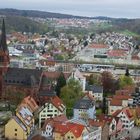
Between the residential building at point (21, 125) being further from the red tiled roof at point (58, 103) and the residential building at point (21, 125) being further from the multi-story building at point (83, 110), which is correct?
the multi-story building at point (83, 110)

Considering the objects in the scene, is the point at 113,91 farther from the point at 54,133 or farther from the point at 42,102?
the point at 54,133

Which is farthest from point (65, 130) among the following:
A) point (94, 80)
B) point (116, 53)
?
→ point (116, 53)

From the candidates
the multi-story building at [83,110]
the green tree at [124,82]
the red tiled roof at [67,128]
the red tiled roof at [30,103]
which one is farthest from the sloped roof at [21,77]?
the red tiled roof at [67,128]

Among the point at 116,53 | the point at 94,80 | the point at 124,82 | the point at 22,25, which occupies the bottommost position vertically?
the point at 22,25

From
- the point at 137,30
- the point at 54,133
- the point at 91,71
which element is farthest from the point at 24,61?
the point at 137,30

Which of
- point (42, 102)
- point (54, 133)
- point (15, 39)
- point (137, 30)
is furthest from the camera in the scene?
point (137, 30)

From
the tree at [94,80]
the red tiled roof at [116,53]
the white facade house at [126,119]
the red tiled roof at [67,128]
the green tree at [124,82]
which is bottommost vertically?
the red tiled roof at [116,53]

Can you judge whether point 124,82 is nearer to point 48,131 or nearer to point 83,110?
point 83,110

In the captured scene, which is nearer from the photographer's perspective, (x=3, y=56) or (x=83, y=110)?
(x=83, y=110)

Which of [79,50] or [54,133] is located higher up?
[54,133]
